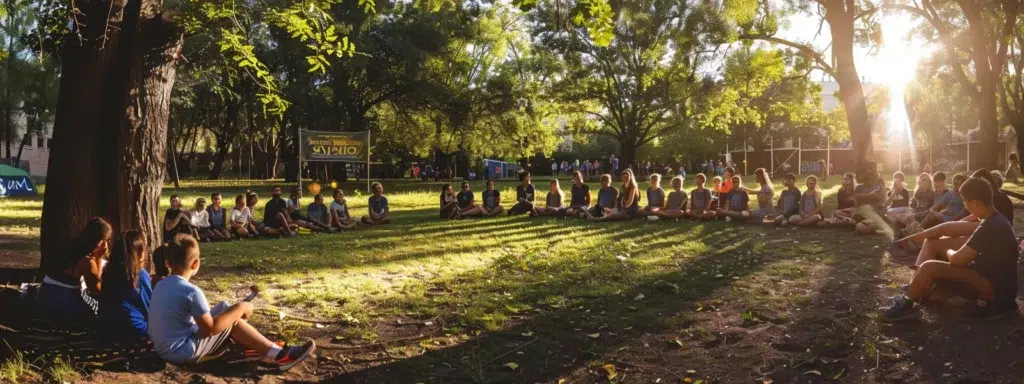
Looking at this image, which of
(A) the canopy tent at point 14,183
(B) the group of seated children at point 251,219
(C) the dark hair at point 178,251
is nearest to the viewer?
(C) the dark hair at point 178,251

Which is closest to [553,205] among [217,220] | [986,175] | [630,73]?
[217,220]

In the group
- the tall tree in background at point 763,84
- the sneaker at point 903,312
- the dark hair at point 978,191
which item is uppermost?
the tall tree in background at point 763,84

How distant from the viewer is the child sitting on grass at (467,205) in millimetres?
16891

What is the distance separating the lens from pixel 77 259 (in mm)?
5391

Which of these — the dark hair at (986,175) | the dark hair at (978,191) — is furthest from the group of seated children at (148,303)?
the dark hair at (986,175)

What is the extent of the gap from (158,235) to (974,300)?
7275 millimetres

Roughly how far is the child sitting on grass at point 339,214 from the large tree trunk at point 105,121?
25.1ft

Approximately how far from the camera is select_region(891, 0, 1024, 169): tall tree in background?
2073 centimetres

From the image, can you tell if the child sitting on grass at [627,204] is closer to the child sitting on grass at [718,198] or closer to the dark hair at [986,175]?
the child sitting on grass at [718,198]

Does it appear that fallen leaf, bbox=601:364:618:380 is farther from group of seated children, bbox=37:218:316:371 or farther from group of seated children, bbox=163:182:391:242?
group of seated children, bbox=163:182:391:242

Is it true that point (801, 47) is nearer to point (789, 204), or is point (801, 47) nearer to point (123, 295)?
point (789, 204)

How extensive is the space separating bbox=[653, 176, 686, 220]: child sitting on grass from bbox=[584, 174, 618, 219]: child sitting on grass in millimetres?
1030

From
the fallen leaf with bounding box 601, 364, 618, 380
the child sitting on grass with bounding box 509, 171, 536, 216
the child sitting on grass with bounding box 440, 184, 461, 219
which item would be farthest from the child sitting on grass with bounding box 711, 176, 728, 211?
the fallen leaf with bounding box 601, 364, 618, 380

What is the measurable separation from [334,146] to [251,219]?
36.4 feet
